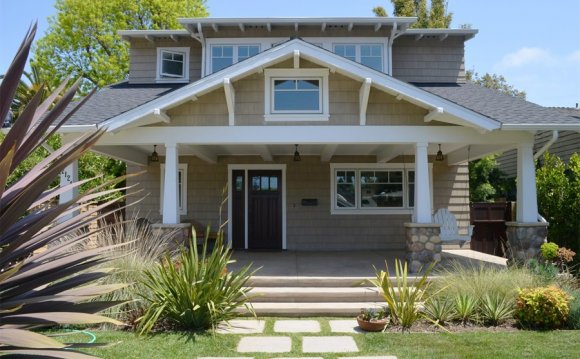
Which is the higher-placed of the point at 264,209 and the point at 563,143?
the point at 563,143

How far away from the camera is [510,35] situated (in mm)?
10281

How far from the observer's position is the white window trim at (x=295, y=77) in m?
8.52

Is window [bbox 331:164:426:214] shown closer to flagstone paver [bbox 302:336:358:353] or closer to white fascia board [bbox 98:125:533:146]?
white fascia board [bbox 98:125:533:146]

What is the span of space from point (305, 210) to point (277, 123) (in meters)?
3.85

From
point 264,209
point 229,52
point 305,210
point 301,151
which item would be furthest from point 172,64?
point 305,210

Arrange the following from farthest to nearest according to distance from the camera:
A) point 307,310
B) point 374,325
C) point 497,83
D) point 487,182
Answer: point 497,83 → point 487,182 → point 307,310 → point 374,325

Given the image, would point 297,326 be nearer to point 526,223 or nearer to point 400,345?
point 400,345

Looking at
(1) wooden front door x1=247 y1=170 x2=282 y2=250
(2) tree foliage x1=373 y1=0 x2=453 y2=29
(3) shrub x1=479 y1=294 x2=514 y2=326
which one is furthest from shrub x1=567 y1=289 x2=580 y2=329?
(2) tree foliage x1=373 y1=0 x2=453 y2=29

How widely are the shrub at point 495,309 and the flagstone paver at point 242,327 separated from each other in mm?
2913

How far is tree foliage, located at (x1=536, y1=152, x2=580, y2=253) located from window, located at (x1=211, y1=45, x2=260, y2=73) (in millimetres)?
7252

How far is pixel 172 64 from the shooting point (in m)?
12.7

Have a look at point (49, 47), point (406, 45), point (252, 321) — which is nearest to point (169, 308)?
point (252, 321)

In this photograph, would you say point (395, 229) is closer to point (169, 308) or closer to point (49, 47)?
point (169, 308)

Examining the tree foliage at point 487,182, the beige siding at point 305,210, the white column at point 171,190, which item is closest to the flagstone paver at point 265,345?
the white column at point 171,190
